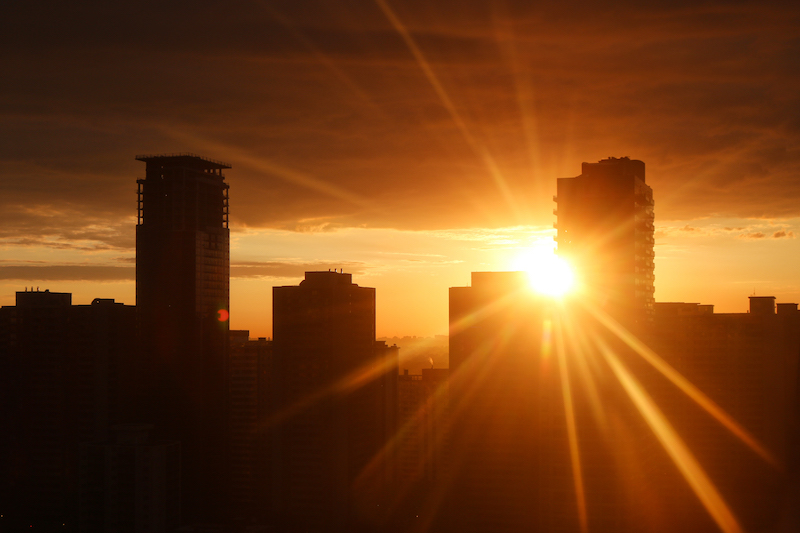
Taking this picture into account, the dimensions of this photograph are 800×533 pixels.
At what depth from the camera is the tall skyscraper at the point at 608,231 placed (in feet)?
300

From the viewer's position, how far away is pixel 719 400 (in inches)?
4700

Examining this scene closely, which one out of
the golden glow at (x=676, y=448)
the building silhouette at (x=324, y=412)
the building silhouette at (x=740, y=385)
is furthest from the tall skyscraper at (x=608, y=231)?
the building silhouette at (x=324, y=412)

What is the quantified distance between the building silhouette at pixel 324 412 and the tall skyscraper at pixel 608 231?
4096 cm

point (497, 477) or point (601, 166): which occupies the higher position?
point (601, 166)

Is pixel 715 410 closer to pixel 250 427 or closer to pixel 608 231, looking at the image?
pixel 608 231

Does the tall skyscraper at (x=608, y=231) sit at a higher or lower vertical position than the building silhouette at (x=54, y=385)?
higher

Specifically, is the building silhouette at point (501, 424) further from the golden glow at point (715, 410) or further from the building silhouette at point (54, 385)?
the building silhouette at point (54, 385)

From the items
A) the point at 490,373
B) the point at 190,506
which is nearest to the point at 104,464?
the point at 190,506

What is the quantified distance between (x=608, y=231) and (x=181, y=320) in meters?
75.5

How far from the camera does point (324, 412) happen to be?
116000 millimetres

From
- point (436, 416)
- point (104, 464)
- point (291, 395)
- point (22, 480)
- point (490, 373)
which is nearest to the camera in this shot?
point (490, 373)

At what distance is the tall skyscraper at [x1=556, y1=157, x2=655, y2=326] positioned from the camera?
91562mm

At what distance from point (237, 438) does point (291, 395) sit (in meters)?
20.1

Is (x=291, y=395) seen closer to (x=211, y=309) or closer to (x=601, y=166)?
(x=211, y=309)
